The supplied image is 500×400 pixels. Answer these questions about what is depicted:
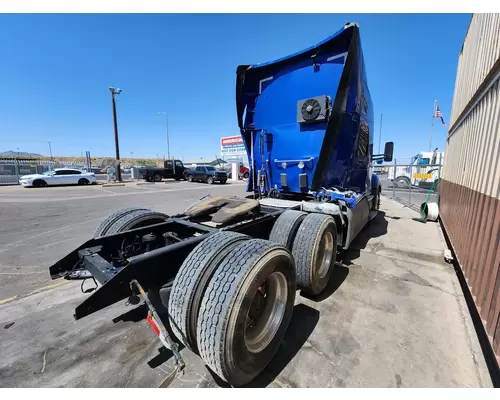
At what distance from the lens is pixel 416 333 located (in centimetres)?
257

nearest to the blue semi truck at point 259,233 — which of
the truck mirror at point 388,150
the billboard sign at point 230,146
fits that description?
the truck mirror at point 388,150

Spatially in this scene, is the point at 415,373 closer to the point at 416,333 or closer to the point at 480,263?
the point at 416,333

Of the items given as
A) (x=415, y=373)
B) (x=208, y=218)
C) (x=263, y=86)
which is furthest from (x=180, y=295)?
(x=263, y=86)

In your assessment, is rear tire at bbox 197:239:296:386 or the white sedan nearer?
rear tire at bbox 197:239:296:386

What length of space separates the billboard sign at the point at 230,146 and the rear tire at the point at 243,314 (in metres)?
39.4

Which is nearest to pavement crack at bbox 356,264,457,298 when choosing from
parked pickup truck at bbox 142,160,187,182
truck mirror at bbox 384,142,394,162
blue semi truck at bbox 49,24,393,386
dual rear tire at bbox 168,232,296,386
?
blue semi truck at bbox 49,24,393,386

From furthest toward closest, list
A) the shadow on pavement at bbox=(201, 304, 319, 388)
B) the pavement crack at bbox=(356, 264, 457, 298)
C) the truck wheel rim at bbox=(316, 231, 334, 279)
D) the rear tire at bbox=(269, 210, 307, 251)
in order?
the pavement crack at bbox=(356, 264, 457, 298), the truck wheel rim at bbox=(316, 231, 334, 279), the rear tire at bbox=(269, 210, 307, 251), the shadow on pavement at bbox=(201, 304, 319, 388)

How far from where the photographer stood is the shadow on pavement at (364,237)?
475cm

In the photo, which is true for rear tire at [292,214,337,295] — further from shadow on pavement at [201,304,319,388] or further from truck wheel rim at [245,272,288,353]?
truck wheel rim at [245,272,288,353]

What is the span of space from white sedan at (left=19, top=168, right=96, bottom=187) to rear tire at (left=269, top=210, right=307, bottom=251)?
2303 cm

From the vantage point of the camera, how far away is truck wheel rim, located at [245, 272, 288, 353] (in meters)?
2.19

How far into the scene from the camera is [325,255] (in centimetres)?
356

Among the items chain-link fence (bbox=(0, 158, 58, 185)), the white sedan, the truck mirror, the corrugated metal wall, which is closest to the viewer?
the corrugated metal wall

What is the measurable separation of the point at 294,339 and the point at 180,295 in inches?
53.4
